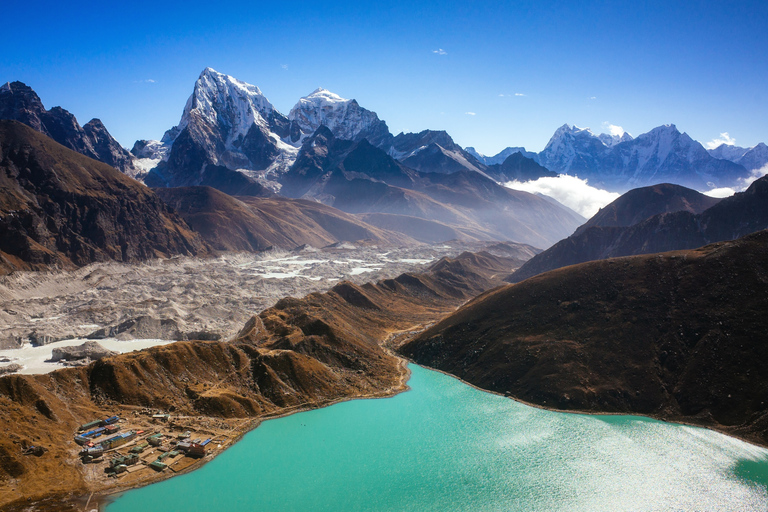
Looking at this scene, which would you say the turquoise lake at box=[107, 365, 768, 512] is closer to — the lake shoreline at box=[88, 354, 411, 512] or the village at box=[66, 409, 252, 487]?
the lake shoreline at box=[88, 354, 411, 512]

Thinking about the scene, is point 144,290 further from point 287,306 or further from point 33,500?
point 33,500

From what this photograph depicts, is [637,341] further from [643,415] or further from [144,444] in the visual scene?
[144,444]

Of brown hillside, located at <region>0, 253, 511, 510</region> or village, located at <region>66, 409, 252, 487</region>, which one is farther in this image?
village, located at <region>66, 409, 252, 487</region>

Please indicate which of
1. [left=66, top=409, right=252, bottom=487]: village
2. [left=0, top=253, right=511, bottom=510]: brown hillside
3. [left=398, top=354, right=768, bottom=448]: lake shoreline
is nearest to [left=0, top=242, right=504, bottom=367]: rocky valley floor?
[left=0, top=253, right=511, bottom=510]: brown hillside

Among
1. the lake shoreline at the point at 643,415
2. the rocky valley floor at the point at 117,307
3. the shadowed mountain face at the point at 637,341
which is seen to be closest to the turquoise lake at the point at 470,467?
the lake shoreline at the point at 643,415

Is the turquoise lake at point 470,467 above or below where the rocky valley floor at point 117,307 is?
below

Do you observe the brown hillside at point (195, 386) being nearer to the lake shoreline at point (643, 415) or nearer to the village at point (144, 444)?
the village at point (144, 444)
